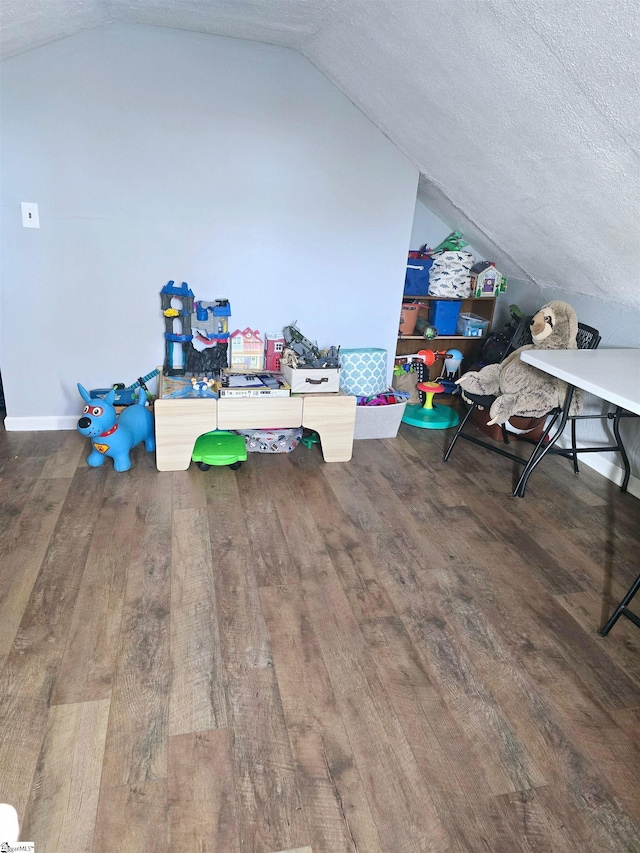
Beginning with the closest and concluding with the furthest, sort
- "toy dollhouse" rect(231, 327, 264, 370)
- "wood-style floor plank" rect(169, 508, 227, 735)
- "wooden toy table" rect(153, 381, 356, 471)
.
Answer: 1. "wood-style floor plank" rect(169, 508, 227, 735)
2. "wooden toy table" rect(153, 381, 356, 471)
3. "toy dollhouse" rect(231, 327, 264, 370)

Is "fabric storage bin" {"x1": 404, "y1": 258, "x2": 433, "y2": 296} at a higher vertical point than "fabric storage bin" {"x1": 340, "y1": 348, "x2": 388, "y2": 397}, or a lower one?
higher

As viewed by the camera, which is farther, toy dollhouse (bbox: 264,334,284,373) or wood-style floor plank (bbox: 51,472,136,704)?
toy dollhouse (bbox: 264,334,284,373)

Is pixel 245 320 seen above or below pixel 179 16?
below

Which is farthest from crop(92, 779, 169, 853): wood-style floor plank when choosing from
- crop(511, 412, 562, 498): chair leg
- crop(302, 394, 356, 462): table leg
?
crop(511, 412, 562, 498): chair leg

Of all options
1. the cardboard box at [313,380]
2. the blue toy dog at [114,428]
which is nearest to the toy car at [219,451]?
the blue toy dog at [114,428]

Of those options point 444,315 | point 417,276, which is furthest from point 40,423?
point 444,315

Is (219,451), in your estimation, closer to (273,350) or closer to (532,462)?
(273,350)

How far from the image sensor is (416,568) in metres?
2.29

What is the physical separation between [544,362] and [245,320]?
161cm

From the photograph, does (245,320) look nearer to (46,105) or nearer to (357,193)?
(357,193)

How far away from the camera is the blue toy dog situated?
2732 millimetres

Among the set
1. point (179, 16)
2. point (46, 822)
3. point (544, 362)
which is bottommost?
→ point (46, 822)

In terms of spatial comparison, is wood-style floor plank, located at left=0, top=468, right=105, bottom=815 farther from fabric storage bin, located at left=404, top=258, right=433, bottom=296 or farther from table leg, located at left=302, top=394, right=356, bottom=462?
fabric storage bin, located at left=404, top=258, right=433, bottom=296

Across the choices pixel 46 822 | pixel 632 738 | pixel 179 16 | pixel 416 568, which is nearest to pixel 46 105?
pixel 179 16
